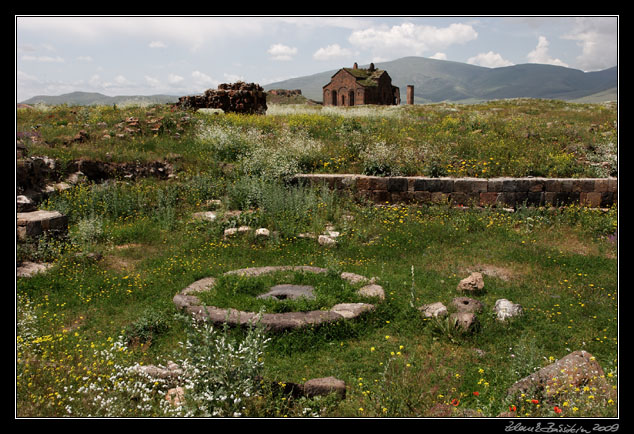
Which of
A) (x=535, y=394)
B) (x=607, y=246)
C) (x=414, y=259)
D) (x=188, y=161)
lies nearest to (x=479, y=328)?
(x=535, y=394)

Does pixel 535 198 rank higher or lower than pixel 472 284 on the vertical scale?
higher

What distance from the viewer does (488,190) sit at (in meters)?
11.1

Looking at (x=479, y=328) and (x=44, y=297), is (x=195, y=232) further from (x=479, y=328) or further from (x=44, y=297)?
(x=479, y=328)

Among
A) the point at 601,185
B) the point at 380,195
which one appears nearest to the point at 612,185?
the point at 601,185

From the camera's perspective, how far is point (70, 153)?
1278 cm

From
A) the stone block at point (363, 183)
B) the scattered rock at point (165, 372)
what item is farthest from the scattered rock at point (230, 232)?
the scattered rock at point (165, 372)

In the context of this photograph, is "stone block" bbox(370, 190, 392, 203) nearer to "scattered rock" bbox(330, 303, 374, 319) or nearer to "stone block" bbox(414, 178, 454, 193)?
"stone block" bbox(414, 178, 454, 193)

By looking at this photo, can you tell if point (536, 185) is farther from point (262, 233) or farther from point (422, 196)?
point (262, 233)

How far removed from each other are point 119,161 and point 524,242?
1124 cm

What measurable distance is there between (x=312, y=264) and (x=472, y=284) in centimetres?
280

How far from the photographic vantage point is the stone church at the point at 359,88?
1921 inches

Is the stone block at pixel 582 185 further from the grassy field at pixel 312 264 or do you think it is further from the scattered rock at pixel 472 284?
the scattered rock at pixel 472 284

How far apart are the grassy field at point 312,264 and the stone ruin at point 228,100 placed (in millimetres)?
7363

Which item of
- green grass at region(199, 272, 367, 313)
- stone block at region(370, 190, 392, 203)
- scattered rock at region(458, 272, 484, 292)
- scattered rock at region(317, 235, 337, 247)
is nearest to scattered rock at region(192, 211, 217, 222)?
scattered rock at region(317, 235, 337, 247)
